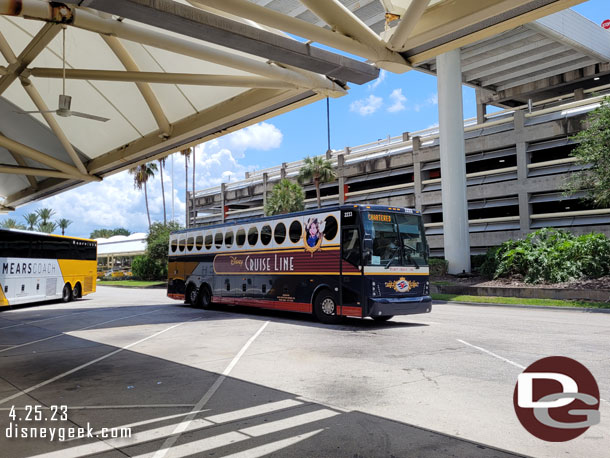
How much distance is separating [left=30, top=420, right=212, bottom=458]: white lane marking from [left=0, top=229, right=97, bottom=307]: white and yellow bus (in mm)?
20812

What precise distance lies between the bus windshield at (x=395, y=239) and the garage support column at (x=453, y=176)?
18996mm

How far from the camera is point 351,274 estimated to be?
1447 centimetres

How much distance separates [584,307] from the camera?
20.7 meters

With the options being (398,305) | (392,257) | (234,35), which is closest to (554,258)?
(392,257)

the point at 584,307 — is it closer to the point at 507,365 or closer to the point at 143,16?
the point at 507,365

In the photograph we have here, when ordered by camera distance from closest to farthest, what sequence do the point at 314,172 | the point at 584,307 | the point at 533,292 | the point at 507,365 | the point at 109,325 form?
the point at 507,365
the point at 109,325
the point at 584,307
the point at 533,292
the point at 314,172

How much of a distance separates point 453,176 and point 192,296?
1901cm

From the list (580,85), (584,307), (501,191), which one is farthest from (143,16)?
(580,85)

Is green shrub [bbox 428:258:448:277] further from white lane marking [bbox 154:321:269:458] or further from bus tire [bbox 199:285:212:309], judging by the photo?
white lane marking [bbox 154:321:269:458]

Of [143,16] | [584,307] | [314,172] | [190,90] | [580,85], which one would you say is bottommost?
[584,307]

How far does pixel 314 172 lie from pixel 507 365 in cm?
4127

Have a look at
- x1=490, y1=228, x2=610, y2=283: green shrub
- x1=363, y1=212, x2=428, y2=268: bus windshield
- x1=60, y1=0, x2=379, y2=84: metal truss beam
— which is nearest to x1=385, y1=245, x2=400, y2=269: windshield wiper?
x1=363, y1=212, x2=428, y2=268: bus windshield

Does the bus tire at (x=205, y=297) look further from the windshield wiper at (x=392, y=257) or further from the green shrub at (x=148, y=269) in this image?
the green shrub at (x=148, y=269)

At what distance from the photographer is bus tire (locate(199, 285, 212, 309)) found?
21.8 meters
